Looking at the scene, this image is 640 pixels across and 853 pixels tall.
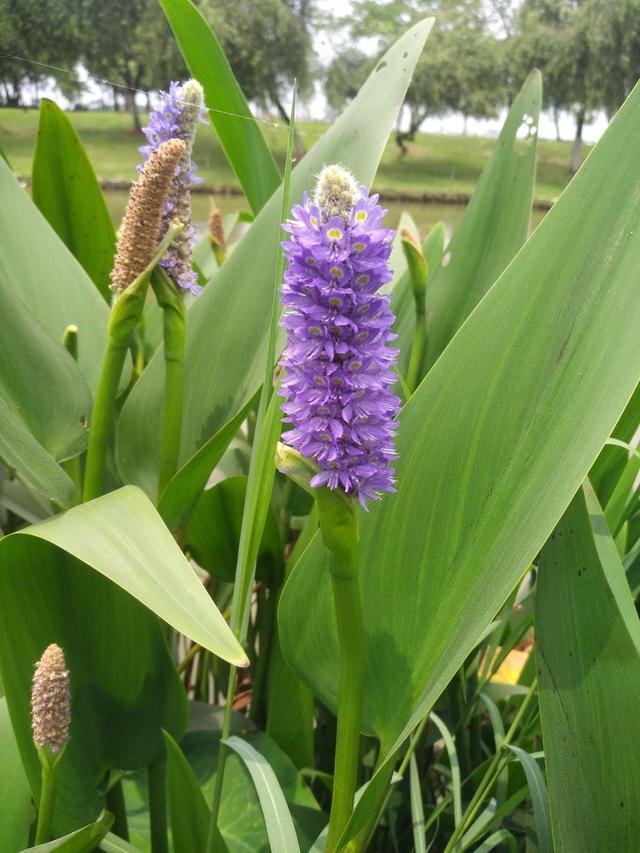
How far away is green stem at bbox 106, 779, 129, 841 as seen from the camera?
0.45 m

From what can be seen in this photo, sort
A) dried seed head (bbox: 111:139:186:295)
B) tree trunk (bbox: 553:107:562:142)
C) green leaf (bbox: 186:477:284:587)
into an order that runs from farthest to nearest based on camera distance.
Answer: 1. tree trunk (bbox: 553:107:562:142)
2. green leaf (bbox: 186:477:284:587)
3. dried seed head (bbox: 111:139:186:295)

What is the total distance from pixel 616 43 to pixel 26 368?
57 centimetres

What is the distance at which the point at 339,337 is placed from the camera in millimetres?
256

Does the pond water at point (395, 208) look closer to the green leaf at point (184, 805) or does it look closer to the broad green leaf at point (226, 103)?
the broad green leaf at point (226, 103)

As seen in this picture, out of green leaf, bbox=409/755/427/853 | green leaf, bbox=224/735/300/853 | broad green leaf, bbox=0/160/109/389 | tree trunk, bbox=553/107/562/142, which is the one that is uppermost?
tree trunk, bbox=553/107/562/142

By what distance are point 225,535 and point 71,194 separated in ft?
0.93

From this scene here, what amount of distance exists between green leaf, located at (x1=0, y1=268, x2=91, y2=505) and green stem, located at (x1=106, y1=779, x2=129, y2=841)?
7.1 inches

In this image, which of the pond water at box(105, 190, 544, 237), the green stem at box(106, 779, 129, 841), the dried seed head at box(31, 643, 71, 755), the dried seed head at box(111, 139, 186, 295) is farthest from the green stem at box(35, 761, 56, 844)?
the pond water at box(105, 190, 544, 237)

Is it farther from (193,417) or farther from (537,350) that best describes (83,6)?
(537,350)

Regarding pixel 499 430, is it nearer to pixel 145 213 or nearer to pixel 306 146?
pixel 145 213

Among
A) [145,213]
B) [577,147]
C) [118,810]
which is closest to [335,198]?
[145,213]

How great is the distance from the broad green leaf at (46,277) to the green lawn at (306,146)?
0.17 feet

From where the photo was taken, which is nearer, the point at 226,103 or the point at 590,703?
the point at 590,703

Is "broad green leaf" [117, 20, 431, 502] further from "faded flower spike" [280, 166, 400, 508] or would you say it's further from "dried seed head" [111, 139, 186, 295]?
"faded flower spike" [280, 166, 400, 508]
